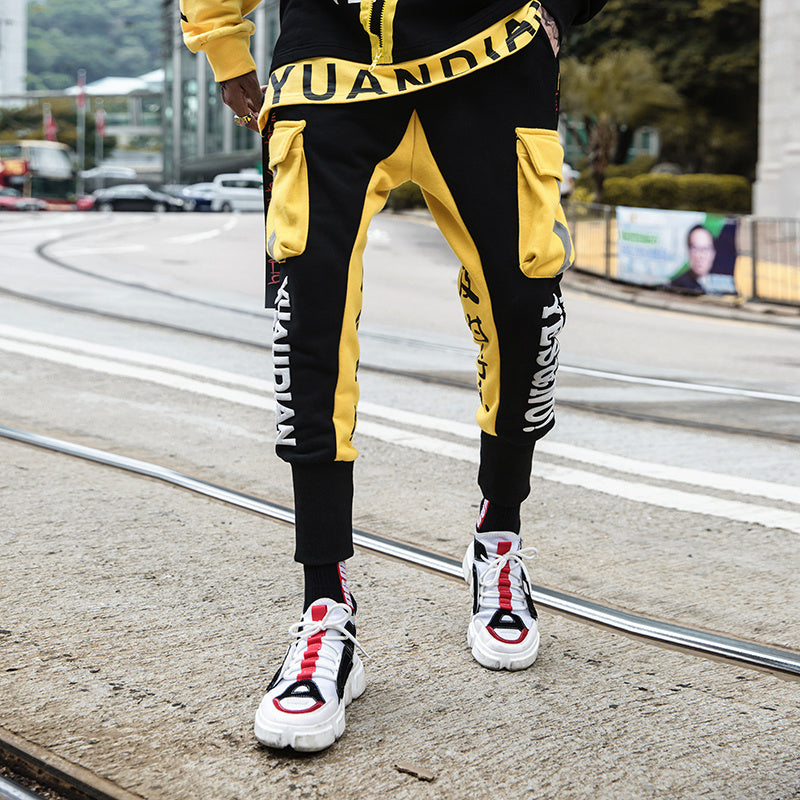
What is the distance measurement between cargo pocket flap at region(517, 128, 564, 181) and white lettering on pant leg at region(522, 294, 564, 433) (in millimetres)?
250

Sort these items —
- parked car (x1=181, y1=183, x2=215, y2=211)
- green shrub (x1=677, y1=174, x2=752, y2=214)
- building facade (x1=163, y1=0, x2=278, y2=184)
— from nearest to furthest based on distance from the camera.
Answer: green shrub (x1=677, y1=174, x2=752, y2=214) < parked car (x1=181, y1=183, x2=215, y2=211) < building facade (x1=163, y1=0, x2=278, y2=184)

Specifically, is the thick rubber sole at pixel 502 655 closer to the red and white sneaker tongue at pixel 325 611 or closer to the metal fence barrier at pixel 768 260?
the red and white sneaker tongue at pixel 325 611

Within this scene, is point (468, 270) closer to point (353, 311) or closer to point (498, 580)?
point (353, 311)

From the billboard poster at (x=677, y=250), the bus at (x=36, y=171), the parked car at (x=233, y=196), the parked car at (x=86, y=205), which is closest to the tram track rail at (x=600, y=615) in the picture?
the billboard poster at (x=677, y=250)

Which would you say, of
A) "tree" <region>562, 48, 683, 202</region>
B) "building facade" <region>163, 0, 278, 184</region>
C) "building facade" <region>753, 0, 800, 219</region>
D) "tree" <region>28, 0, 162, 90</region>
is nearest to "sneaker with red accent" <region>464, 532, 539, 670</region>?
"building facade" <region>753, 0, 800, 219</region>

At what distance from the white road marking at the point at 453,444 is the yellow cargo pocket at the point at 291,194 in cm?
196

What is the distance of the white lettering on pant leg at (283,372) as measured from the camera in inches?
85.0

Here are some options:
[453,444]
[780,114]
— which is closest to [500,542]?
[453,444]

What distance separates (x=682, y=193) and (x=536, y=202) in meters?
29.2

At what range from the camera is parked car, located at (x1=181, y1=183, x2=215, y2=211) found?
159 feet

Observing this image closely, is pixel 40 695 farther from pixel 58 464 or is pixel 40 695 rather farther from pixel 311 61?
pixel 58 464

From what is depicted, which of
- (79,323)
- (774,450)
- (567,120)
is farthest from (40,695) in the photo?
(567,120)

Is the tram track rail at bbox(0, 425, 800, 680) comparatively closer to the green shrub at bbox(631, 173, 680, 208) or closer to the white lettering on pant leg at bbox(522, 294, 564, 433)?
the white lettering on pant leg at bbox(522, 294, 564, 433)

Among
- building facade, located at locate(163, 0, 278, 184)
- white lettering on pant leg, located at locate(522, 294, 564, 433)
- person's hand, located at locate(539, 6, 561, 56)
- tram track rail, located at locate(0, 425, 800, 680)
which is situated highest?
building facade, located at locate(163, 0, 278, 184)
